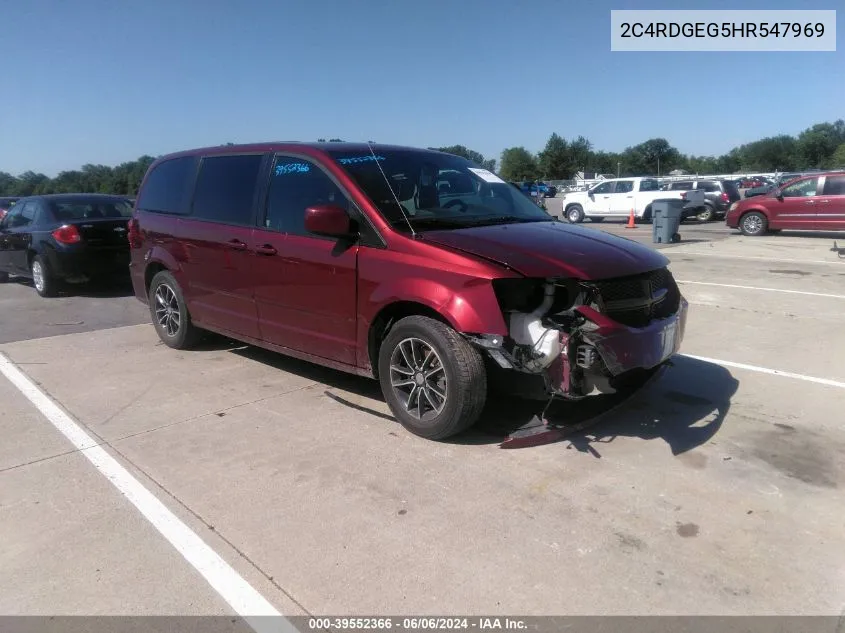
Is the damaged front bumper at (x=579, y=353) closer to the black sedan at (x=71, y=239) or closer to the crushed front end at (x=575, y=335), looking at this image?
the crushed front end at (x=575, y=335)

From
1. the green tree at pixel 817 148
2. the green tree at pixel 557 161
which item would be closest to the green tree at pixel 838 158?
the green tree at pixel 817 148

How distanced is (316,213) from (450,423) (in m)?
1.57

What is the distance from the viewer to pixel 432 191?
15.3 feet

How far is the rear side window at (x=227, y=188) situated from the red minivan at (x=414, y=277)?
0.05ft

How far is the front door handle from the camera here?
15.7 feet

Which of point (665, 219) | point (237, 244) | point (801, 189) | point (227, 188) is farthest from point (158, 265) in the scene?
point (801, 189)

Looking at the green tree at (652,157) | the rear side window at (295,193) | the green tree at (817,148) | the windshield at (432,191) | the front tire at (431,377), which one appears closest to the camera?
the front tire at (431,377)

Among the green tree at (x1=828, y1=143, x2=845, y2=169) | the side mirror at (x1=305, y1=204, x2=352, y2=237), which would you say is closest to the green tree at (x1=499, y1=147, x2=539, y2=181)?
the green tree at (x1=828, y1=143, x2=845, y2=169)

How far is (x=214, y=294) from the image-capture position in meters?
5.53

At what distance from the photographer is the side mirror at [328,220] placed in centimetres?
407

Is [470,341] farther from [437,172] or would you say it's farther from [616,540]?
[437,172]

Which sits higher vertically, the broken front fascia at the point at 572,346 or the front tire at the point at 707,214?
the front tire at the point at 707,214

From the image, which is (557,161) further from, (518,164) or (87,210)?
(87,210)
